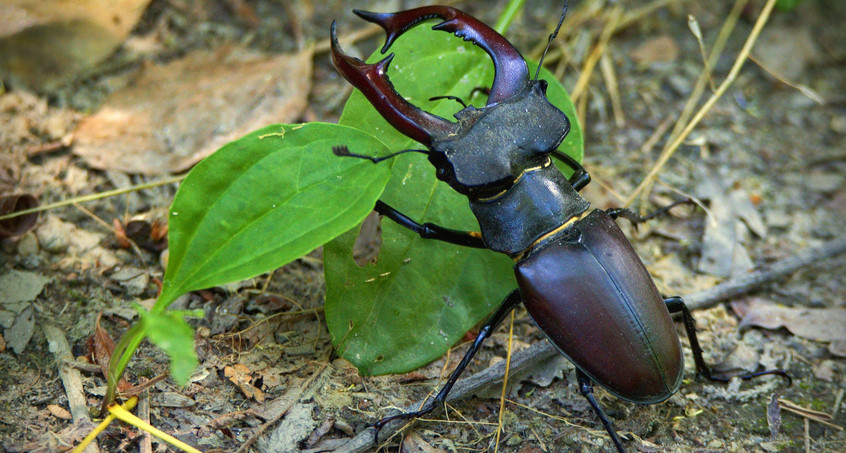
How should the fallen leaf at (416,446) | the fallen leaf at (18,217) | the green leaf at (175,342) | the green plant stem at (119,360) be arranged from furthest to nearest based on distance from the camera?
the fallen leaf at (18,217)
the fallen leaf at (416,446)
the green plant stem at (119,360)
the green leaf at (175,342)

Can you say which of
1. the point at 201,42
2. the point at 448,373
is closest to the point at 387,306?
the point at 448,373

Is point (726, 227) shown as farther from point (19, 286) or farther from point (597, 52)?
point (19, 286)

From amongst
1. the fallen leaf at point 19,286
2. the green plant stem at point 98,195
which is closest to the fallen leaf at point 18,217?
the green plant stem at point 98,195

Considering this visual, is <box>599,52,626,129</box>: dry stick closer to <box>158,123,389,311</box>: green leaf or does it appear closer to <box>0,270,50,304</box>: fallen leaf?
<box>158,123,389,311</box>: green leaf

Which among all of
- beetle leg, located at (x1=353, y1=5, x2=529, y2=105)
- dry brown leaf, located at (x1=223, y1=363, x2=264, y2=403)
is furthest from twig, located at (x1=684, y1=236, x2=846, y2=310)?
Result: dry brown leaf, located at (x1=223, y1=363, x2=264, y2=403)

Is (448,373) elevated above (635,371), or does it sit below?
below

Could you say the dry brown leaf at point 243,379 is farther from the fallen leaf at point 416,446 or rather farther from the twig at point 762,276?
the twig at point 762,276

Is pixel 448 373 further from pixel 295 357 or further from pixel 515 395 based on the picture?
pixel 295 357
